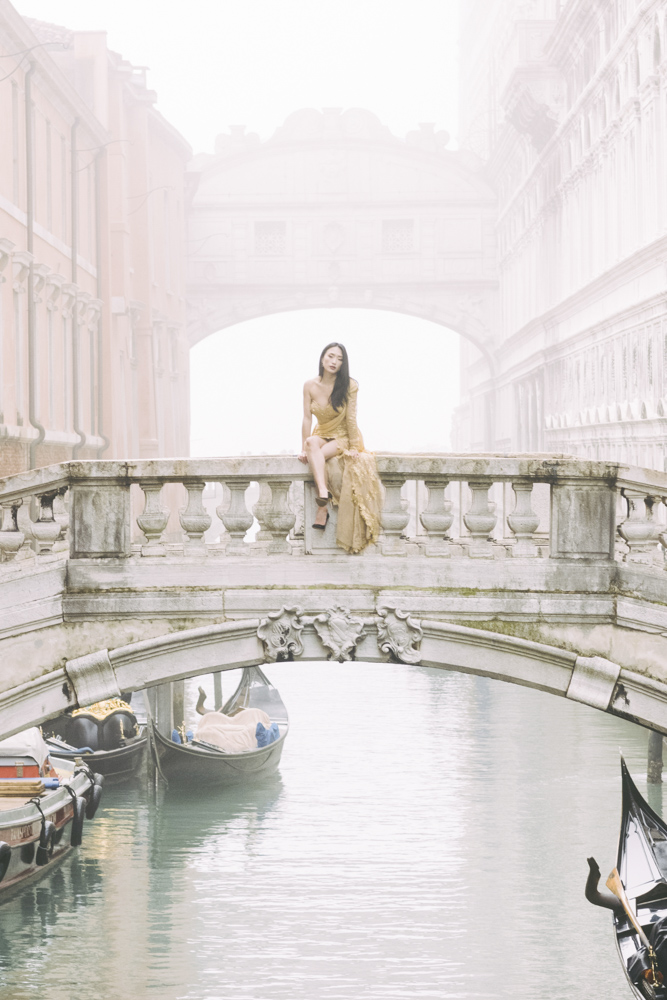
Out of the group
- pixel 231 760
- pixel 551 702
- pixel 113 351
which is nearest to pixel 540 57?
pixel 113 351

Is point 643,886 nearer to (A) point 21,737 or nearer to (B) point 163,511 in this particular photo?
(B) point 163,511

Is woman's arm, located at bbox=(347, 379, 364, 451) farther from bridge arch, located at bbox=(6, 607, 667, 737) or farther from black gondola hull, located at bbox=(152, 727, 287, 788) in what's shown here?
black gondola hull, located at bbox=(152, 727, 287, 788)

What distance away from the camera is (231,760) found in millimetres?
17953

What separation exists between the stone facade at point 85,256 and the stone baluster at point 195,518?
8708mm

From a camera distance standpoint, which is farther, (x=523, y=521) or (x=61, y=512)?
(x=61, y=512)

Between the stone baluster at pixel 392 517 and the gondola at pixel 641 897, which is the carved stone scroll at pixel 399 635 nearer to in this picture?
the stone baluster at pixel 392 517

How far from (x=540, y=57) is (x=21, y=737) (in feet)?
55.9

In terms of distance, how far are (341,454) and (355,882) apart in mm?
8531

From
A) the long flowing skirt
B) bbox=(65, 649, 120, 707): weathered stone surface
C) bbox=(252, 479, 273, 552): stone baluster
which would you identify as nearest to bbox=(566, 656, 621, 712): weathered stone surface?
the long flowing skirt

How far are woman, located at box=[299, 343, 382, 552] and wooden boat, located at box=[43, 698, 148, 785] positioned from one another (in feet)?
38.3

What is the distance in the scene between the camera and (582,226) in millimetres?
22656

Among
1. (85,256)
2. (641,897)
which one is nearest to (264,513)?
(641,897)

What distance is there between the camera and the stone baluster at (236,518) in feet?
22.3

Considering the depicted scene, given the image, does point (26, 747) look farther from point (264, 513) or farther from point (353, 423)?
point (353, 423)
